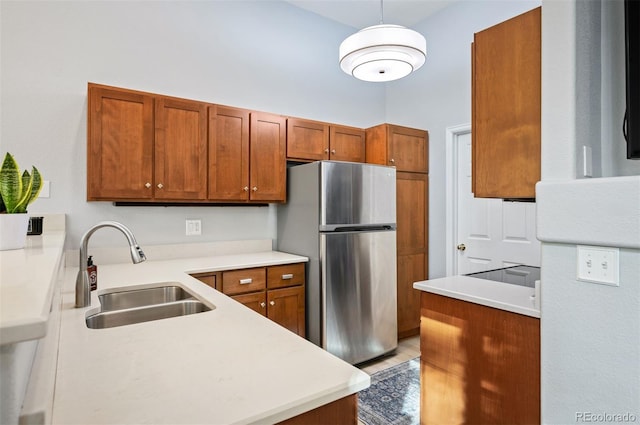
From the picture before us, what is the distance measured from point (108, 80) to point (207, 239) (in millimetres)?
1432

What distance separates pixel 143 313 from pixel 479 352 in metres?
1.55

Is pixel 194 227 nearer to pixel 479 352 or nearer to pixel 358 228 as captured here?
pixel 358 228

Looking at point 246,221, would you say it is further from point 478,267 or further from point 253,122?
point 478,267

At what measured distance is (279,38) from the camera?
352 cm

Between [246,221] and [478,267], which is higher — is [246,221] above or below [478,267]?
above

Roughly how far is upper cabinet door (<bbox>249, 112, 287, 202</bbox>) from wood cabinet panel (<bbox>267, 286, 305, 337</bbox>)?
793 mm

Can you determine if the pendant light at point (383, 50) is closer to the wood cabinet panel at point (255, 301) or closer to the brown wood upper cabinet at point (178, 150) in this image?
the brown wood upper cabinet at point (178, 150)

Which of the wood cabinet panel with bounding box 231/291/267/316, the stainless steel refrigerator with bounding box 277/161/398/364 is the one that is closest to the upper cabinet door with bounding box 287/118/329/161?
the stainless steel refrigerator with bounding box 277/161/398/364

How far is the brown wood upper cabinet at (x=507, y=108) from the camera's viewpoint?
158cm

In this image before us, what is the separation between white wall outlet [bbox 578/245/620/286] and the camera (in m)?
1.24

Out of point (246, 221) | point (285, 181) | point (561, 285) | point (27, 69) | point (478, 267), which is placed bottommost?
point (478, 267)

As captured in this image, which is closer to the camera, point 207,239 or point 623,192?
point 623,192

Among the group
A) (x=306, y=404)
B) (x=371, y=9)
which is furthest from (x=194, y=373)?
(x=371, y=9)

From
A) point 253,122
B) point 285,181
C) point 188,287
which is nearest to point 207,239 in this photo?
point 285,181
